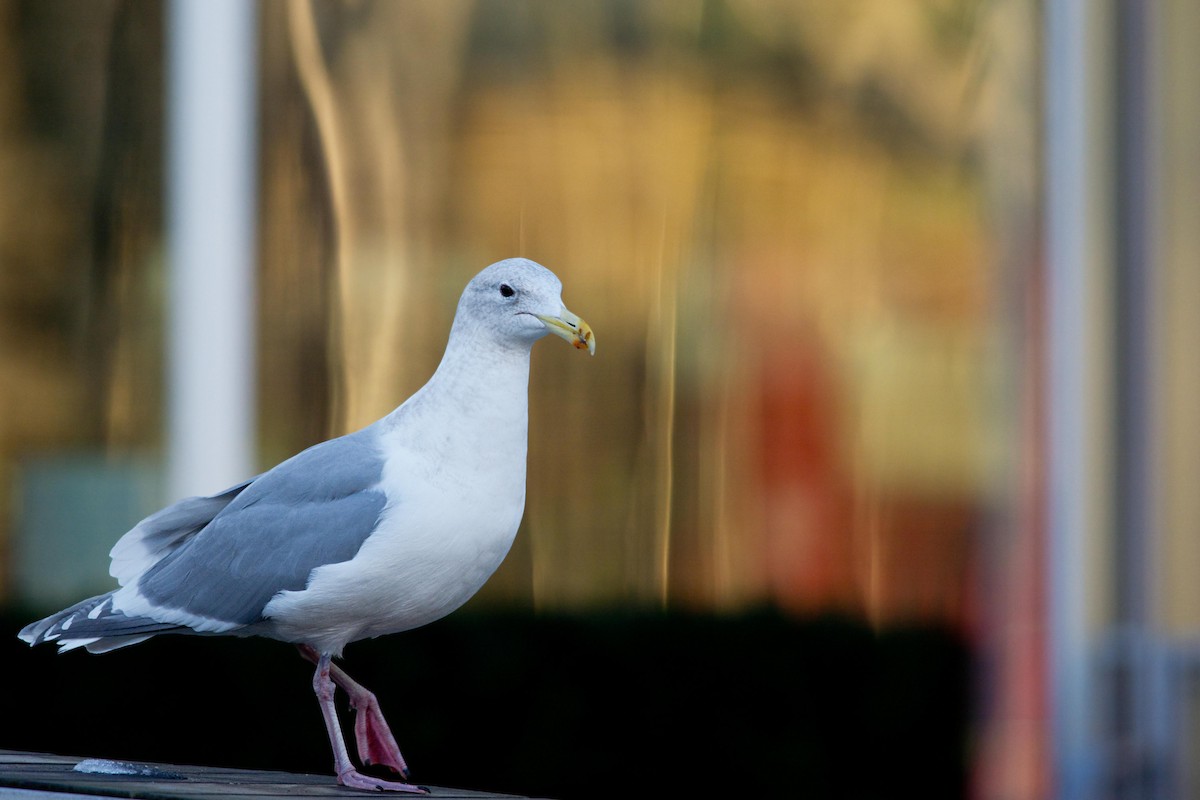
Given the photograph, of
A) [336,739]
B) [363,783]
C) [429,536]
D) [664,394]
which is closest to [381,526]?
[429,536]

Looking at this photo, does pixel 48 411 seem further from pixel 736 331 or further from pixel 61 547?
pixel 736 331

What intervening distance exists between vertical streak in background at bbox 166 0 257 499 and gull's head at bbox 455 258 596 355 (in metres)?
3.62

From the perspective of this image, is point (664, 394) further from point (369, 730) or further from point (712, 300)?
point (369, 730)

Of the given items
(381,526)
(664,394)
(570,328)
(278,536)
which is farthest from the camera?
(664,394)

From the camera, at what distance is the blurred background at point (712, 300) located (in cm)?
629

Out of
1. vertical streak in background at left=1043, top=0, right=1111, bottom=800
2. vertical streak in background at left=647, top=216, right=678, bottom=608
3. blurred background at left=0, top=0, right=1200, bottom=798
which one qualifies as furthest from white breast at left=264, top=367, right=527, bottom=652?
vertical streak in background at left=1043, top=0, right=1111, bottom=800

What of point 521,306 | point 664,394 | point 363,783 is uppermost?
point 521,306

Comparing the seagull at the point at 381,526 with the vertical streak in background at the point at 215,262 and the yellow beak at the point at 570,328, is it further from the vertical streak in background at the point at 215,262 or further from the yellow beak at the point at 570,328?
the vertical streak in background at the point at 215,262

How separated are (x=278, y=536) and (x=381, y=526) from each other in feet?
0.78

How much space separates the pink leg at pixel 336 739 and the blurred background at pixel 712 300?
9.91 ft

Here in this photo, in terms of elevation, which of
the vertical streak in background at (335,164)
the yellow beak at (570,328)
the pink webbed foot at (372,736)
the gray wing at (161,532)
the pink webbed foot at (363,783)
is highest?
the vertical streak in background at (335,164)

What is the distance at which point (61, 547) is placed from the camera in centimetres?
663

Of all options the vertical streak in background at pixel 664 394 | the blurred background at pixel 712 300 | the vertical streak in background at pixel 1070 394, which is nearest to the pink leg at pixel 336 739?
the blurred background at pixel 712 300

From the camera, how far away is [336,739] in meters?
3.01
